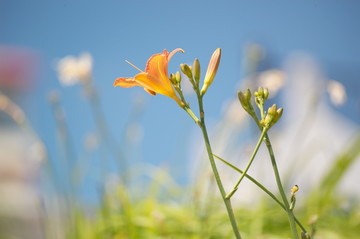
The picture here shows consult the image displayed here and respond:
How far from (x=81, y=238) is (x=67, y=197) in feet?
0.29

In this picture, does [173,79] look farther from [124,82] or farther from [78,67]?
[78,67]

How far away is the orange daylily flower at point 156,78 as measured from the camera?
26cm

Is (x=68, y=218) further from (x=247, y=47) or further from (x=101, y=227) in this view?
(x=247, y=47)

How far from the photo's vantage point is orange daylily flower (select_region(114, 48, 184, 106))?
0.26 metres

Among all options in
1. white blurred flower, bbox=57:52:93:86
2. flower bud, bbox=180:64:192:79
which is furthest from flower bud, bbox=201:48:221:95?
white blurred flower, bbox=57:52:93:86

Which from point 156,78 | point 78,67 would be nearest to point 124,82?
point 156,78

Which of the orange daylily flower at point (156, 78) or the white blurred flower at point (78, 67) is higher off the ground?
the white blurred flower at point (78, 67)

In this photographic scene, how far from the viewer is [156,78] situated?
270 millimetres

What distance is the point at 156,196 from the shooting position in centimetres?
110

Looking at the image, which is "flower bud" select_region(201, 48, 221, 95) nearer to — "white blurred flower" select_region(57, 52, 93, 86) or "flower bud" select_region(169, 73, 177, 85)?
"flower bud" select_region(169, 73, 177, 85)

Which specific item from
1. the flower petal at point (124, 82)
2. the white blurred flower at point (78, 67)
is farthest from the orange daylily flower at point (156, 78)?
the white blurred flower at point (78, 67)

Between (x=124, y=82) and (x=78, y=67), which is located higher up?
(x=78, y=67)

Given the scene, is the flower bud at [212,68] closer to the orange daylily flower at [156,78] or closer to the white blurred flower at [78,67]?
the orange daylily flower at [156,78]

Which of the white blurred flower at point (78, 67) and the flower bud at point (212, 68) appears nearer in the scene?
the flower bud at point (212, 68)
